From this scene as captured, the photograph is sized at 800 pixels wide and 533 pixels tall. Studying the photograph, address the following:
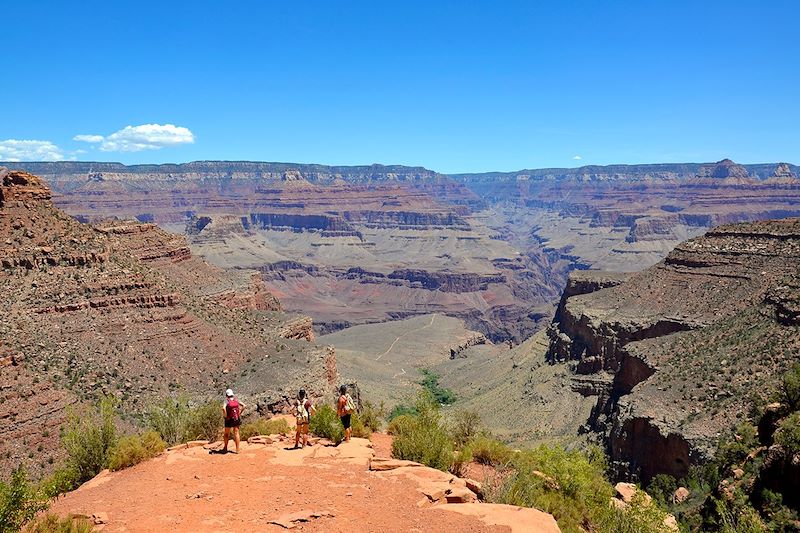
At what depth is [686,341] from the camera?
174 ft

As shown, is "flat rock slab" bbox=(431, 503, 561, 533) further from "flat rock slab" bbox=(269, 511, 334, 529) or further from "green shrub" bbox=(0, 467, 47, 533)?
"green shrub" bbox=(0, 467, 47, 533)

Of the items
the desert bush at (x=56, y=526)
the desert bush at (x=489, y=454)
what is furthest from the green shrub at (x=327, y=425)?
the desert bush at (x=56, y=526)

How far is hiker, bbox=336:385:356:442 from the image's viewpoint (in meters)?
22.4

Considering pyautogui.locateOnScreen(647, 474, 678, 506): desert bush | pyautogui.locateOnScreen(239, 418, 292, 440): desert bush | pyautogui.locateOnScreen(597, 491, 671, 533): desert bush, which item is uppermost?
pyautogui.locateOnScreen(597, 491, 671, 533): desert bush

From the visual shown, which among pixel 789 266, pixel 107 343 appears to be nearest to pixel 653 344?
pixel 789 266

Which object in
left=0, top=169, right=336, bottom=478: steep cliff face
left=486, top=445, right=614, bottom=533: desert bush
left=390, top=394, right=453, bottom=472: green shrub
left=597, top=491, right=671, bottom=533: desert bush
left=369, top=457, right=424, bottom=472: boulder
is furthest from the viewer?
left=0, top=169, right=336, bottom=478: steep cliff face

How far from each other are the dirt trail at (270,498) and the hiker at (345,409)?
109 cm

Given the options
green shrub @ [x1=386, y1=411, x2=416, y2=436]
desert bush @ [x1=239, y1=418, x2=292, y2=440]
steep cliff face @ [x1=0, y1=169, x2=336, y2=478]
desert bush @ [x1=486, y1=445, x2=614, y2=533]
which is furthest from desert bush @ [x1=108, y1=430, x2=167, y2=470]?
desert bush @ [x1=486, y1=445, x2=614, y2=533]

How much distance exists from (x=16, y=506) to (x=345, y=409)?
1036 cm

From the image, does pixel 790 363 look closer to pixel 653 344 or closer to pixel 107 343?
pixel 653 344

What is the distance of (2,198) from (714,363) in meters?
51.7

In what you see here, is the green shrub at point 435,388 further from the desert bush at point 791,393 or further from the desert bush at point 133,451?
the desert bush at point 133,451

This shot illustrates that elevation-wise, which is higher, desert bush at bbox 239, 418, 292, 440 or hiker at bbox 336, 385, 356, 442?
hiker at bbox 336, 385, 356, 442

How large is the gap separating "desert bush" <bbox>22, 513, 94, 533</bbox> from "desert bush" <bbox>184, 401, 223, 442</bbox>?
971 centimetres
